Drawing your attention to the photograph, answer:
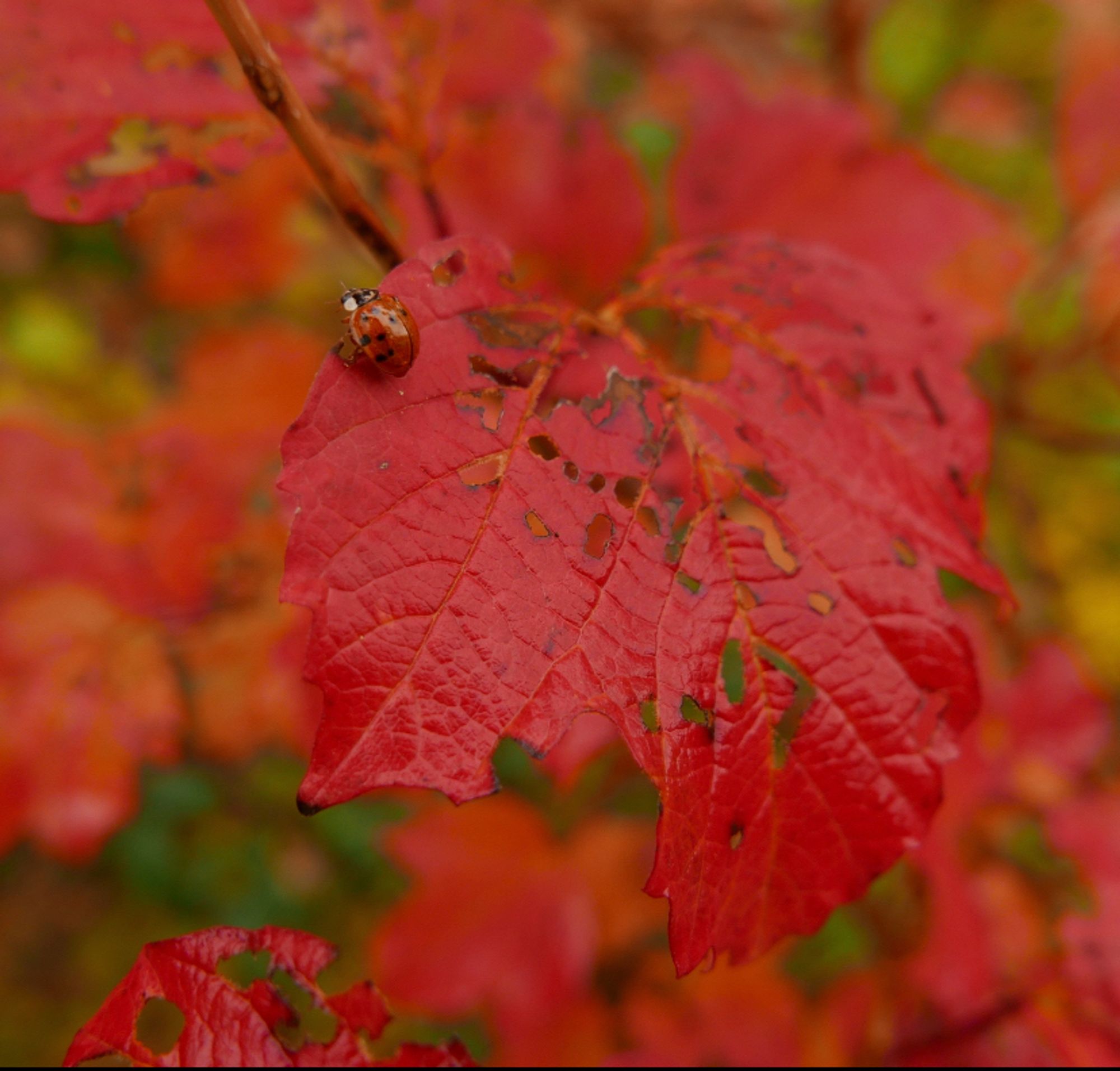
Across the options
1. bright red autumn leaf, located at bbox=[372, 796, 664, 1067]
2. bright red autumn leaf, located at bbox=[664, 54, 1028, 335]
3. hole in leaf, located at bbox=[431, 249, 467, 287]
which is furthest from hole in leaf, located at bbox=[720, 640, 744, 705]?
bright red autumn leaf, located at bbox=[372, 796, 664, 1067]

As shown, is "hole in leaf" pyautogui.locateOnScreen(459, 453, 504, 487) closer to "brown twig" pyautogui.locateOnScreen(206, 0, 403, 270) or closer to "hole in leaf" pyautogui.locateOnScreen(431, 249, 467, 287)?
"hole in leaf" pyautogui.locateOnScreen(431, 249, 467, 287)

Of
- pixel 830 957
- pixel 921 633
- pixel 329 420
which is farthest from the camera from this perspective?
pixel 830 957

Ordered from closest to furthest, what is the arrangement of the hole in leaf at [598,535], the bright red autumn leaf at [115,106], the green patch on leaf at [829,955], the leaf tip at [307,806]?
the leaf tip at [307,806] → the bright red autumn leaf at [115,106] → the hole in leaf at [598,535] → the green patch on leaf at [829,955]

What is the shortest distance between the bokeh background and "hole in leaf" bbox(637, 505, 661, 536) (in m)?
0.53

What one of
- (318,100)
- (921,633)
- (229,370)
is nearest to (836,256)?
(921,633)

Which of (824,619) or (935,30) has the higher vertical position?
(935,30)

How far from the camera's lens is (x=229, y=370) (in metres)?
1.66

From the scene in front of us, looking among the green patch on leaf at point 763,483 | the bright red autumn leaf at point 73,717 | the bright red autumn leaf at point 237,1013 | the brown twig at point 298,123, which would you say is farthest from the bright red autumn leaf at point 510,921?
the brown twig at point 298,123

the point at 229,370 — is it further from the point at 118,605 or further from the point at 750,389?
the point at 750,389

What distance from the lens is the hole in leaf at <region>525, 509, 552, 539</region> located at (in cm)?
64

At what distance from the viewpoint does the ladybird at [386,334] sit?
605 millimetres

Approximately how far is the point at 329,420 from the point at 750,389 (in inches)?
14.8

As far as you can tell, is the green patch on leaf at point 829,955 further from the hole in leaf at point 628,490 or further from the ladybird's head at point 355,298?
the ladybird's head at point 355,298

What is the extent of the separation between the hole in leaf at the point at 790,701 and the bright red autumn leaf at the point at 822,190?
0.98 m
